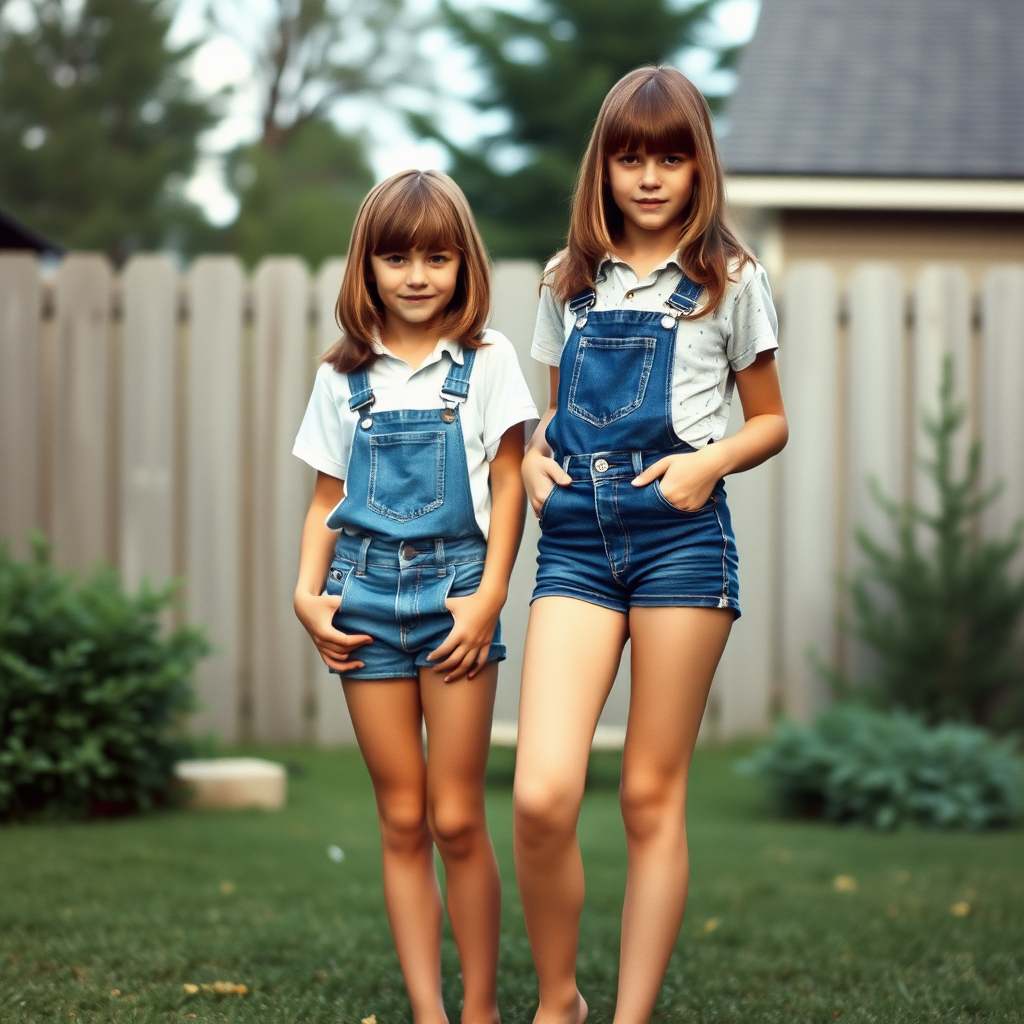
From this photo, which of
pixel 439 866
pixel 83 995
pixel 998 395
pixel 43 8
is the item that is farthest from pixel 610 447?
pixel 43 8

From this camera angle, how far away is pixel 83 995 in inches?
104

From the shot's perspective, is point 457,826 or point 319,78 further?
point 319,78

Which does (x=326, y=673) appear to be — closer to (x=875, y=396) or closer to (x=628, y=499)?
(x=875, y=396)

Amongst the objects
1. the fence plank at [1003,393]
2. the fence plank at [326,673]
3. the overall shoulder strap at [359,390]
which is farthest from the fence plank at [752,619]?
the overall shoulder strap at [359,390]

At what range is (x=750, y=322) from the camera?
2342 mm

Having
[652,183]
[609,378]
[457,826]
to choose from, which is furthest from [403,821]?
[652,183]

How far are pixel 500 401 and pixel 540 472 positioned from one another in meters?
0.16

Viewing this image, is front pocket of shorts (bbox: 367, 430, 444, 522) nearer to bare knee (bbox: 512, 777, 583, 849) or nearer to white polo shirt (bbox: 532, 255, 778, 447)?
white polo shirt (bbox: 532, 255, 778, 447)

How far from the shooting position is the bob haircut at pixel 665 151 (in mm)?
2326

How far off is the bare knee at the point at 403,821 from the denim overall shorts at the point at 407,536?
0.81 feet

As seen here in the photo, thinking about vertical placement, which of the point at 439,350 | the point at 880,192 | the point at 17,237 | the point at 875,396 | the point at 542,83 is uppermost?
the point at 542,83

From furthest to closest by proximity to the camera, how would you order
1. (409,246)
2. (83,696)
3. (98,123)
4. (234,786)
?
1. (98,123)
2. (234,786)
3. (83,696)
4. (409,246)

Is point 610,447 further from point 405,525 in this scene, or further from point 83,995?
point 83,995

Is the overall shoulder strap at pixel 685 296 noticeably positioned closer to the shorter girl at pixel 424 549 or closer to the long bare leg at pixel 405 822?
the shorter girl at pixel 424 549
